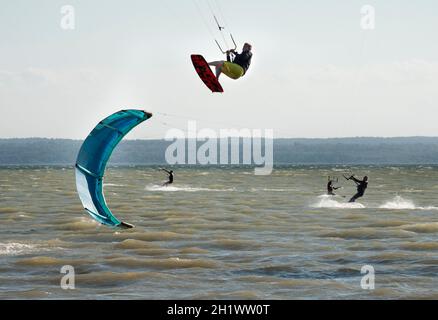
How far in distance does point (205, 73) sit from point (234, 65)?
2.55 feet

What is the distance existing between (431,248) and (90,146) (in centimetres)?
1213

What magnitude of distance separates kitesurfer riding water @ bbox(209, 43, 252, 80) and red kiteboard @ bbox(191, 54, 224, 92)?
6.9 inches

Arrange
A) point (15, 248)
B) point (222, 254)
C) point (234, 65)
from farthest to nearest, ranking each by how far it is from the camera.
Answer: point (15, 248)
point (222, 254)
point (234, 65)

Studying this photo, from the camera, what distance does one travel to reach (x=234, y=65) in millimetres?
19062

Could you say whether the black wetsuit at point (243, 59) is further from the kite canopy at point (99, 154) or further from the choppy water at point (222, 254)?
the choppy water at point (222, 254)

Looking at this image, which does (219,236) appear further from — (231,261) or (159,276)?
(159,276)

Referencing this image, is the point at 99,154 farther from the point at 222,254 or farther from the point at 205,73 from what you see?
the point at 222,254

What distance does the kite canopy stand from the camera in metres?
20.2

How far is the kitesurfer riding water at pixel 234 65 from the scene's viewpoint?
1906 centimetres

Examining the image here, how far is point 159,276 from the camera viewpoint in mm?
20062

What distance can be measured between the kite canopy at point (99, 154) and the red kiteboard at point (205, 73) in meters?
1.81

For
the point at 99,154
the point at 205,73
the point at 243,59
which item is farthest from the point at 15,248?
the point at 243,59

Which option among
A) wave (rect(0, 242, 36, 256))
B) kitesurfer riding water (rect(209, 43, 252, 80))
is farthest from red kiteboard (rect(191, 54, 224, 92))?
wave (rect(0, 242, 36, 256))
